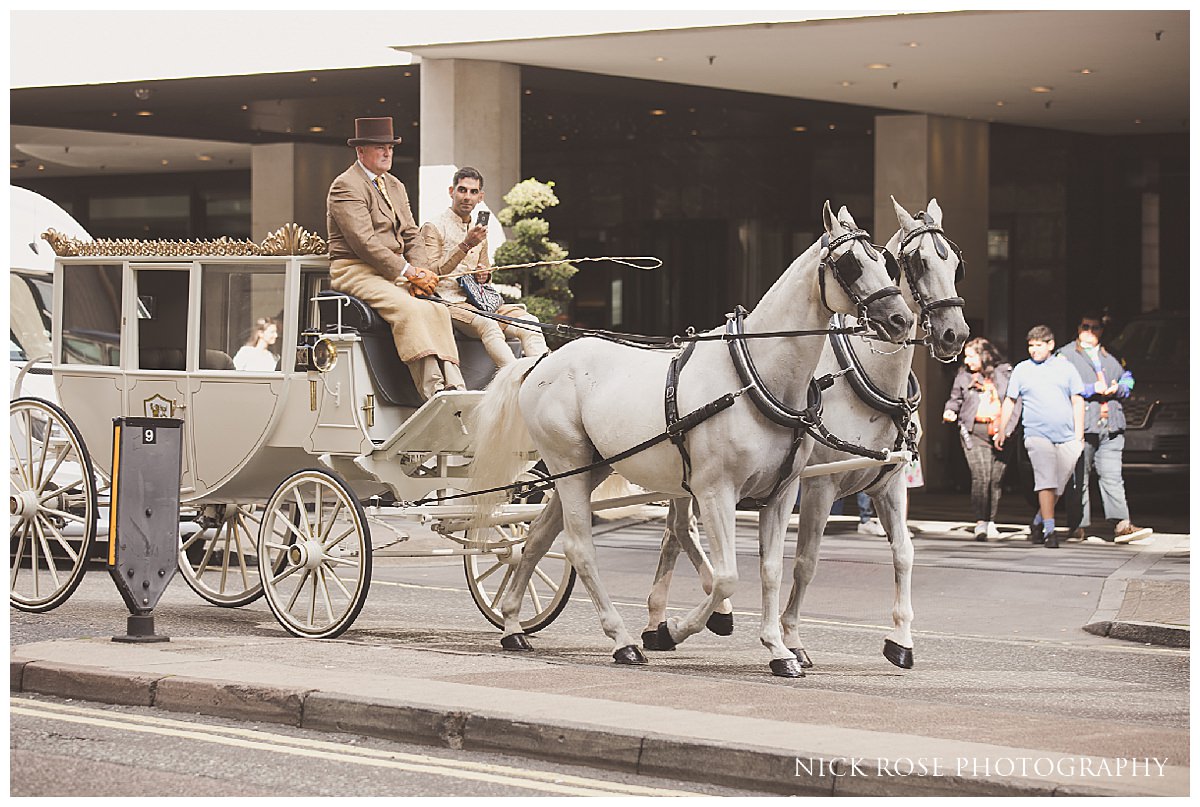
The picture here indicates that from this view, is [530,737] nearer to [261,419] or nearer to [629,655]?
[629,655]

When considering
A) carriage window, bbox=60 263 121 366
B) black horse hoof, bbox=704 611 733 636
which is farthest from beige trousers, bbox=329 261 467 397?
black horse hoof, bbox=704 611 733 636

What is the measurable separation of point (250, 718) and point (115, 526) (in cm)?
220

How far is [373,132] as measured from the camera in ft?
34.7

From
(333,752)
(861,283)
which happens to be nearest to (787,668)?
(861,283)

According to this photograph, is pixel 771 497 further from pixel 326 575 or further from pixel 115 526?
pixel 115 526

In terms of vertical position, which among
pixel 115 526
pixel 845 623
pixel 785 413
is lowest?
pixel 845 623

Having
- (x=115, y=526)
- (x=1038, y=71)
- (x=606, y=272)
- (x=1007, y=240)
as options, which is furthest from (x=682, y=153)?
(x=115, y=526)

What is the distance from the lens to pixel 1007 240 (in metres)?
27.9

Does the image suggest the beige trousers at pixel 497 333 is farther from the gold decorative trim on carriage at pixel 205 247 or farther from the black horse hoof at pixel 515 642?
the black horse hoof at pixel 515 642

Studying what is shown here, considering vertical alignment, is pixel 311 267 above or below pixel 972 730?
above

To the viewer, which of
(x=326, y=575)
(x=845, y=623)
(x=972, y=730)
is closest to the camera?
(x=972, y=730)

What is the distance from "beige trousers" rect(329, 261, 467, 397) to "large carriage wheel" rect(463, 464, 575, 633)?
42.4 inches

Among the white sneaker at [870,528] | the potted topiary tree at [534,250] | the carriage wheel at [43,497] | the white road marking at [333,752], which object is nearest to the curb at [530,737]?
the white road marking at [333,752]

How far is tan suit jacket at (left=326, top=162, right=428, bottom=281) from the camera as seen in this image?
33.6 ft
